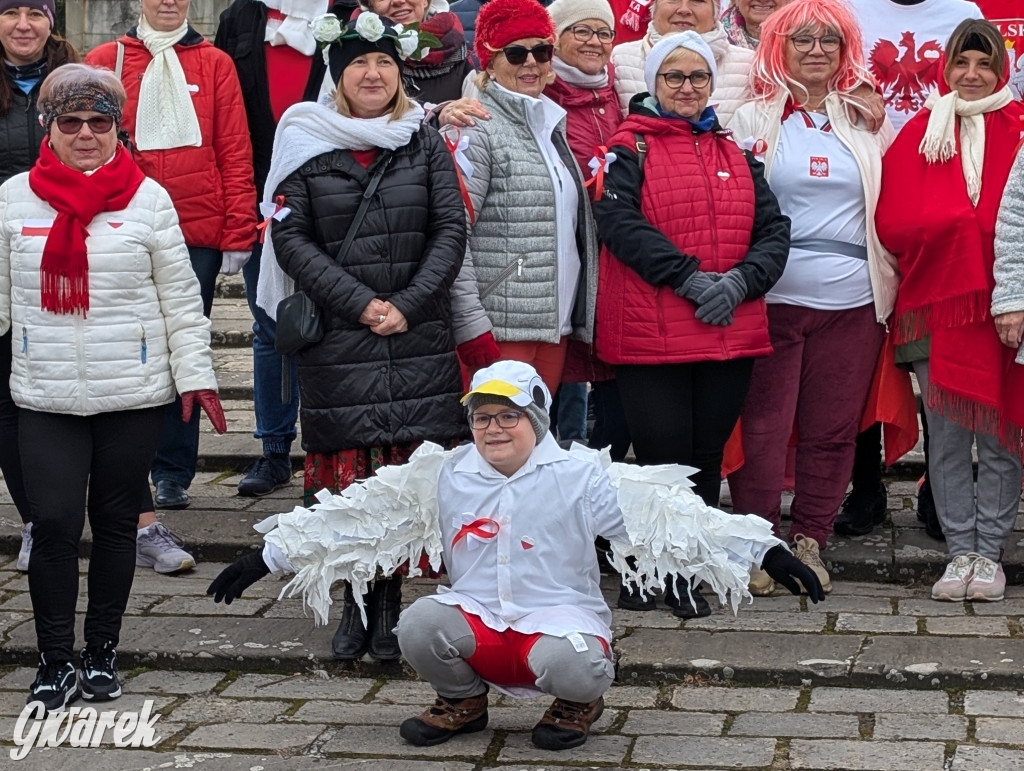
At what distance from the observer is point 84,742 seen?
4.58 metres

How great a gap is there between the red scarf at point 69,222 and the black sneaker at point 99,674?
1.02 meters

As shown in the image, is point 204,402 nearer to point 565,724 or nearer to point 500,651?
point 500,651

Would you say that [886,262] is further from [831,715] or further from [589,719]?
[589,719]

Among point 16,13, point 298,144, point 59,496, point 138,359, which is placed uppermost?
point 16,13

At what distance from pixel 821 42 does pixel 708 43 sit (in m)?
0.43

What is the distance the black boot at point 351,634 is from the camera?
5168 millimetres

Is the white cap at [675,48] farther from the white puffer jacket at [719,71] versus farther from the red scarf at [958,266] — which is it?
the red scarf at [958,266]

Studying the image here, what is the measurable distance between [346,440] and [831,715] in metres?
1.67

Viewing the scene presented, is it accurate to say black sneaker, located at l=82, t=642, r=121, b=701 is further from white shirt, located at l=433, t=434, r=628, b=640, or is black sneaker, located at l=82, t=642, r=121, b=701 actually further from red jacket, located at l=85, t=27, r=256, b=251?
red jacket, located at l=85, t=27, r=256, b=251

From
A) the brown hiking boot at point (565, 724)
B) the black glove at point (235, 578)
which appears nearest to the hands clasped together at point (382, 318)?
the black glove at point (235, 578)

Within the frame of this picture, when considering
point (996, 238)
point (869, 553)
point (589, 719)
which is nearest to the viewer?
point (589, 719)

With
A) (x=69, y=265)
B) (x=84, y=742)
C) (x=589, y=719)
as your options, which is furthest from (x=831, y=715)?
(x=69, y=265)

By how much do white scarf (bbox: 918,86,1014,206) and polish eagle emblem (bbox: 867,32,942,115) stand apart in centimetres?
47

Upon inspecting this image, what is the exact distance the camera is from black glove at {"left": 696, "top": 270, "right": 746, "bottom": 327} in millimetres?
5328
